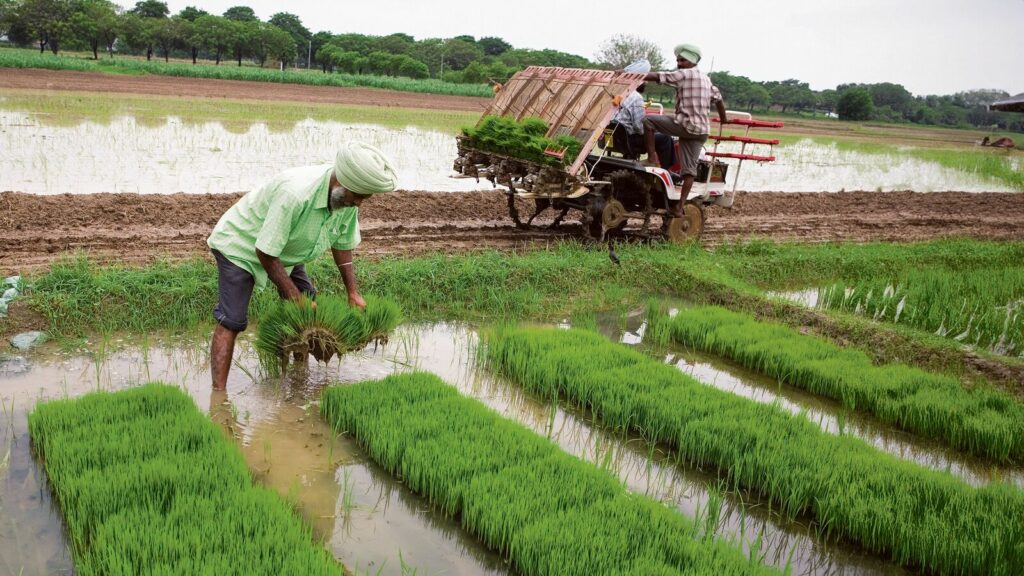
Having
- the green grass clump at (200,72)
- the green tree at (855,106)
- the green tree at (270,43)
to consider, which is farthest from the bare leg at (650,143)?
the green tree at (855,106)

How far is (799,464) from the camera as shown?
363cm

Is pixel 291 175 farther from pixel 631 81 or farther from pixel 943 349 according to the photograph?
pixel 943 349

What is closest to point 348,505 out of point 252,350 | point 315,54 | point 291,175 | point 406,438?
point 406,438

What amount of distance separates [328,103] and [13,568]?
2309 centimetres

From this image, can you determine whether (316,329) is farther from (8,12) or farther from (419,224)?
(8,12)

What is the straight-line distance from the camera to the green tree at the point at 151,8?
64.2m

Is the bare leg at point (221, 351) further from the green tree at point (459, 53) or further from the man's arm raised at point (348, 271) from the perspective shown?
the green tree at point (459, 53)

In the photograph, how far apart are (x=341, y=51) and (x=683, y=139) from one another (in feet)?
170

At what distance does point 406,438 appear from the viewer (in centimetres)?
353

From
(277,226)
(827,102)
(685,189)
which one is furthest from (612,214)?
(827,102)

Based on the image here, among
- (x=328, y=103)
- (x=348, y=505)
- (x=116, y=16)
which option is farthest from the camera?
(x=116, y=16)

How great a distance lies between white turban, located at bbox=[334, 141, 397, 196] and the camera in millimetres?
3463

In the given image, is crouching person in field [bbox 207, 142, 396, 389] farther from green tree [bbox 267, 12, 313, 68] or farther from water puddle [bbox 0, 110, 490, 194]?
green tree [bbox 267, 12, 313, 68]

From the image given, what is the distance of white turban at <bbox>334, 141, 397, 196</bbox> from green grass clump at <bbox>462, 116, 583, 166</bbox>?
3.50 m
